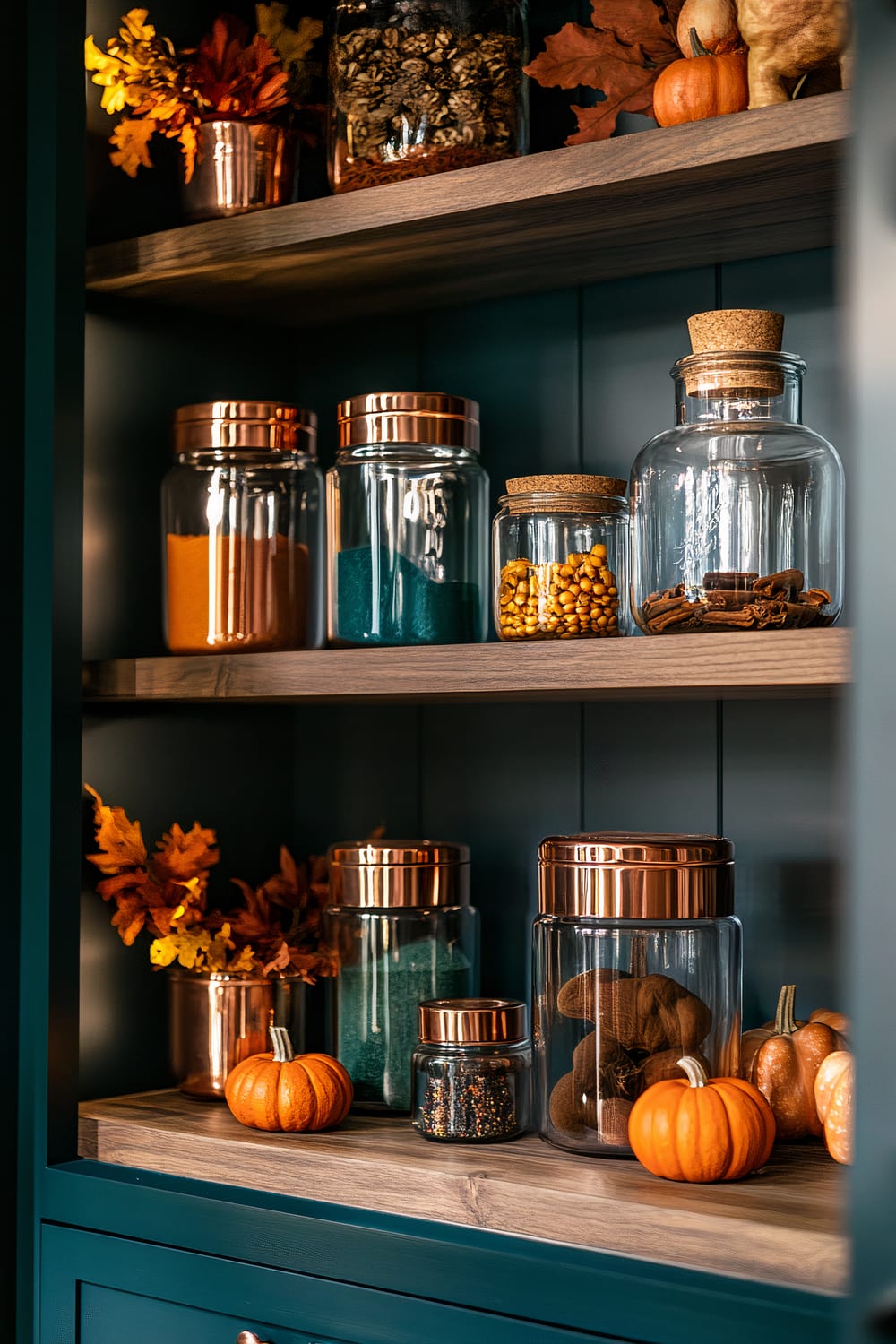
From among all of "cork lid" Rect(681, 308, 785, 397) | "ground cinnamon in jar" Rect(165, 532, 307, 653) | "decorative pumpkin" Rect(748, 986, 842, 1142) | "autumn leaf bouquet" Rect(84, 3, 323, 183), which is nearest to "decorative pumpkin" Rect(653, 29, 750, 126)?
"cork lid" Rect(681, 308, 785, 397)

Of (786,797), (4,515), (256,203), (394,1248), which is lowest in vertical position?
(394,1248)

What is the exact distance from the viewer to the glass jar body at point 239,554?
146 centimetres

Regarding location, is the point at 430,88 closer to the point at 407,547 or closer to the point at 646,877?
the point at 407,547

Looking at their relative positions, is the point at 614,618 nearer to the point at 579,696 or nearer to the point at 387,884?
the point at 579,696

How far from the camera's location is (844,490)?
1304 mm

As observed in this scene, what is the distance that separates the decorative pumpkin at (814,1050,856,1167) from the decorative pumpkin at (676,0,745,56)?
85cm

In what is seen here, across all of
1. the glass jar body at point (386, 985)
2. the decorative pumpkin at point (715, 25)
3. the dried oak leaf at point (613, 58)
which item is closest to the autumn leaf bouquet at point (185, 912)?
the glass jar body at point (386, 985)

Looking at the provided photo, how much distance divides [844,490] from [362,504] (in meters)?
0.46

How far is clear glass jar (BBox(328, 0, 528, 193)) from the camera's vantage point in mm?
1360

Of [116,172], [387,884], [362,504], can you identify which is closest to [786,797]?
[387,884]

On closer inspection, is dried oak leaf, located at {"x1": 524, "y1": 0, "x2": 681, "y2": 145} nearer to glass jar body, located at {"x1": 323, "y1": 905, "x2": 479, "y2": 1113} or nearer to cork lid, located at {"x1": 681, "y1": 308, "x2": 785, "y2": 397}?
cork lid, located at {"x1": 681, "y1": 308, "x2": 785, "y2": 397}

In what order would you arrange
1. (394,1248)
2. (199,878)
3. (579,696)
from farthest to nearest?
(199,878)
(579,696)
(394,1248)

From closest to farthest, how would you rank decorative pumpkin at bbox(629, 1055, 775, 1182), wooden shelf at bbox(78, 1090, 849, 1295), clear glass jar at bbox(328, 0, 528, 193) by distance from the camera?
wooden shelf at bbox(78, 1090, 849, 1295) < decorative pumpkin at bbox(629, 1055, 775, 1182) < clear glass jar at bbox(328, 0, 528, 193)

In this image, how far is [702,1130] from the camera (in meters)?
1.14
